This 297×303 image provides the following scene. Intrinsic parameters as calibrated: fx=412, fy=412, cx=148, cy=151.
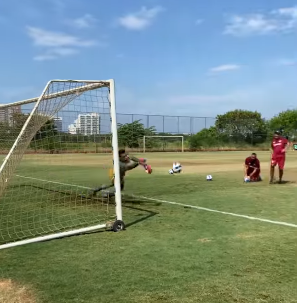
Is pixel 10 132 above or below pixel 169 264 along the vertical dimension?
above

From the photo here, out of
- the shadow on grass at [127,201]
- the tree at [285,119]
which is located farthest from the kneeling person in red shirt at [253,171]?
the tree at [285,119]

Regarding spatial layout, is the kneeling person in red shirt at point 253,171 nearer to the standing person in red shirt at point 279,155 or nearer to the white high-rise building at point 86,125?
the standing person in red shirt at point 279,155

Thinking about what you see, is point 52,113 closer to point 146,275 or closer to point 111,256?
point 111,256

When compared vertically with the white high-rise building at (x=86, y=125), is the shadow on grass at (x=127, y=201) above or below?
below

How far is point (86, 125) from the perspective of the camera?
935cm

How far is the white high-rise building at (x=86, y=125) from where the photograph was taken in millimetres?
9000

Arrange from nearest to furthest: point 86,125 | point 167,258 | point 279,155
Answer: point 167,258, point 86,125, point 279,155

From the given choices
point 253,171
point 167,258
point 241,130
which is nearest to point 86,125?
point 167,258

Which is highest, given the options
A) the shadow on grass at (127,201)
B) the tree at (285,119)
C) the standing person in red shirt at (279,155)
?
the tree at (285,119)

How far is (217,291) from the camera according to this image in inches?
168

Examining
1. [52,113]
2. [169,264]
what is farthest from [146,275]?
[52,113]

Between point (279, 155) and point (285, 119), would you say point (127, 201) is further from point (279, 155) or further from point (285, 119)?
point (285, 119)

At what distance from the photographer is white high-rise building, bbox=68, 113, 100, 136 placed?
9.00 metres

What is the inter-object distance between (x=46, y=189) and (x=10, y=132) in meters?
2.74
